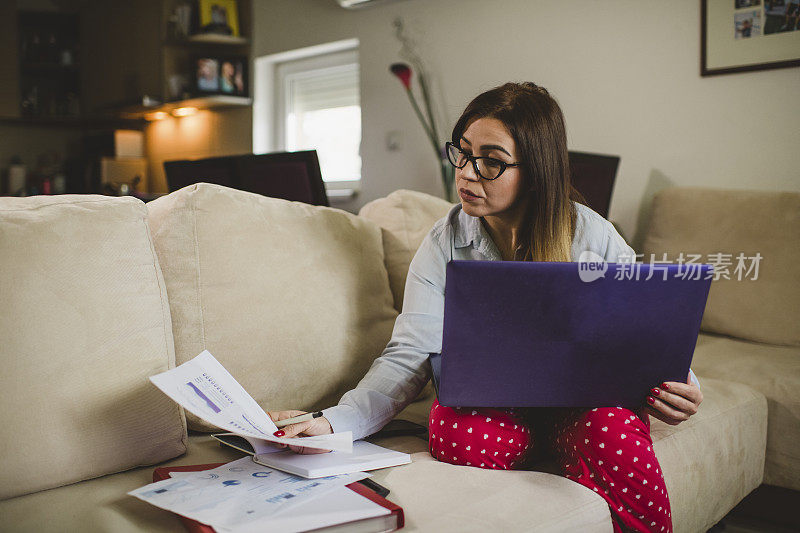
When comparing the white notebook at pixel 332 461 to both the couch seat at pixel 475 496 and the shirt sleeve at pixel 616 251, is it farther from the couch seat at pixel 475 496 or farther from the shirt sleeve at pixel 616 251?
the shirt sleeve at pixel 616 251

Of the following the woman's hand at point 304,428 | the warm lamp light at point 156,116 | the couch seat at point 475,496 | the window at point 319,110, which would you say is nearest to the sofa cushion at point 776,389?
the couch seat at point 475,496

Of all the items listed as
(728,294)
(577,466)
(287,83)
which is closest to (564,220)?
(577,466)

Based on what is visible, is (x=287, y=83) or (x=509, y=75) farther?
(x=287, y=83)

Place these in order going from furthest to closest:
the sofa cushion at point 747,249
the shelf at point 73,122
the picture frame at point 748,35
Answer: the shelf at point 73,122, the picture frame at point 748,35, the sofa cushion at point 747,249

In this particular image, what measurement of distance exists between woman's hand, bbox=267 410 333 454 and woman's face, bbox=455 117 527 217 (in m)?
0.47

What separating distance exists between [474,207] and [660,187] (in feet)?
5.63

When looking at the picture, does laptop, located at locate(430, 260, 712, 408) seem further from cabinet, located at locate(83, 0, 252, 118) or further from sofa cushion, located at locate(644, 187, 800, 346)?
cabinet, located at locate(83, 0, 252, 118)

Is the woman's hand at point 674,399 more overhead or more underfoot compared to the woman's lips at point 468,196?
more underfoot

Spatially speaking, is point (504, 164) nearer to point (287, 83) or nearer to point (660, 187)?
point (660, 187)

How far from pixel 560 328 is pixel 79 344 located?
0.71 meters

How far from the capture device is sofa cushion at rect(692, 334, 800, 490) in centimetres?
159

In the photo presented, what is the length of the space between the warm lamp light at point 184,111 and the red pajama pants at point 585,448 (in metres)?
3.92

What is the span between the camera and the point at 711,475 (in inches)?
51.4

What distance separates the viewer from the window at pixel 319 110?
401 cm
